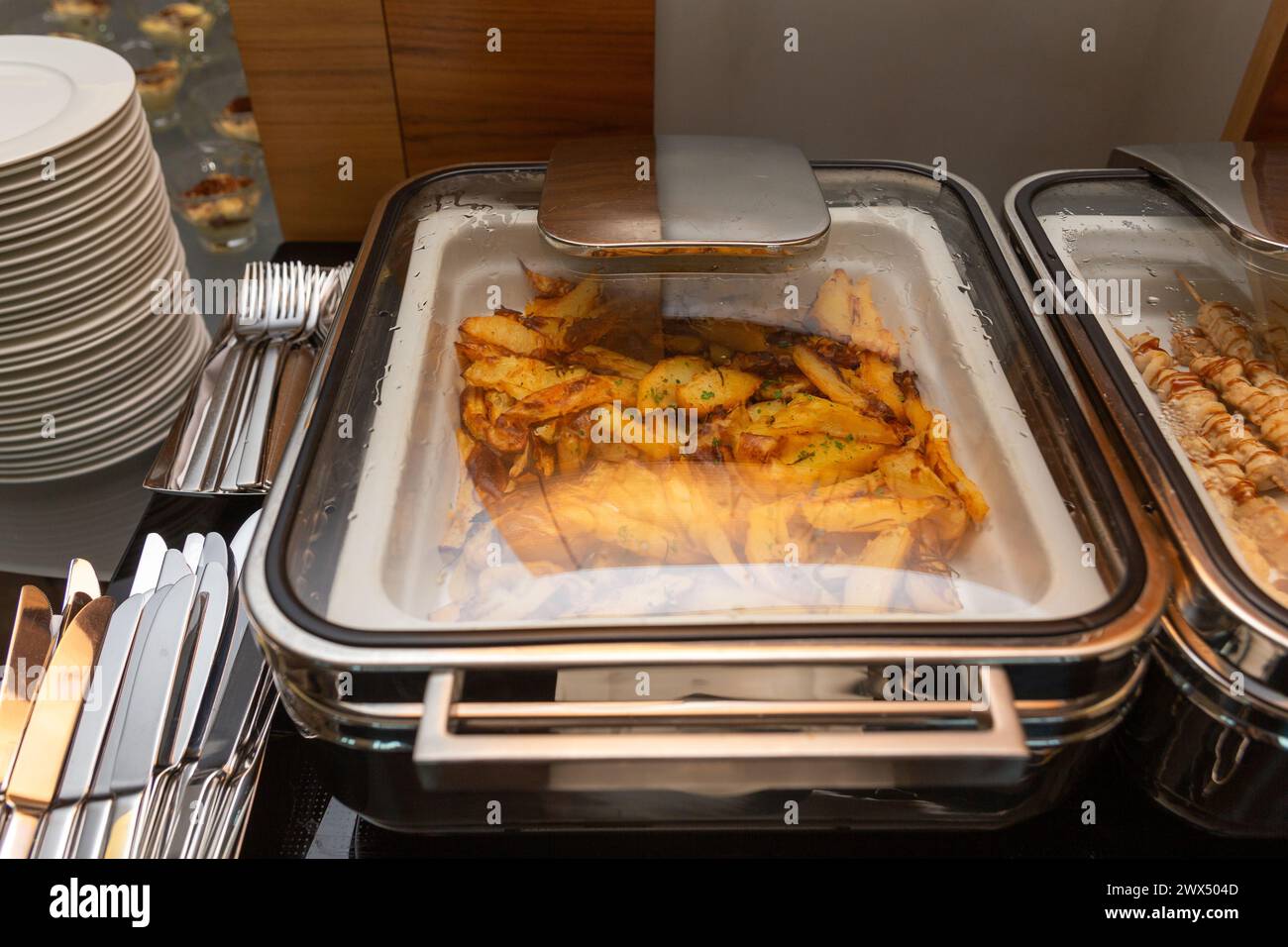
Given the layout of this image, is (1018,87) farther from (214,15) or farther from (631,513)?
(214,15)

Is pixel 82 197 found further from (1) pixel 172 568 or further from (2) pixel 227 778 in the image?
(2) pixel 227 778

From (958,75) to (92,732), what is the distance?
4.95 feet

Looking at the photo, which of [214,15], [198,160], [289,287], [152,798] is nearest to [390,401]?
[152,798]

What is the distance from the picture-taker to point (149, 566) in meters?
1.06

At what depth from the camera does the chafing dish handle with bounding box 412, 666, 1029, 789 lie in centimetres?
73

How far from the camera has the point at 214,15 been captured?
200cm

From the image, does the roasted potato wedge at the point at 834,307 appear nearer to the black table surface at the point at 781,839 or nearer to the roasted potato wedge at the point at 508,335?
the roasted potato wedge at the point at 508,335

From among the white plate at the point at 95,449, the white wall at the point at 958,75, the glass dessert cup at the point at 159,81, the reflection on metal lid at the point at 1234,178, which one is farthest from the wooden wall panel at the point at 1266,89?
the glass dessert cup at the point at 159,81

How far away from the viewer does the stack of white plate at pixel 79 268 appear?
112cm

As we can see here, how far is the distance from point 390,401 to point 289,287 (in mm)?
547

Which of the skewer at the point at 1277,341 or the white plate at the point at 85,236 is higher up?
the white plate at the point at 85,236

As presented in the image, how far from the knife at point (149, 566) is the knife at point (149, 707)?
0.06 m

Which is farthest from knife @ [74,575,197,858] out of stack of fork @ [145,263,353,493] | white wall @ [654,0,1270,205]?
white wall @ [654,0,1270,205]

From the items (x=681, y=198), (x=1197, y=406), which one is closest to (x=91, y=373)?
(x=681, y=198)
